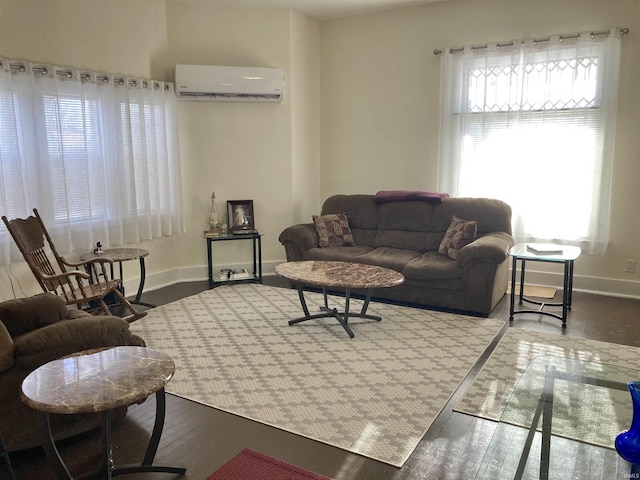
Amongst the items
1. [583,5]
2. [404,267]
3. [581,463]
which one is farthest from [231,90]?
[581,463]

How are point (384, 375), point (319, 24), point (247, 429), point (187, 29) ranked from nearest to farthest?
point (247, 429) → point (384, 375) → point (187, 29) → point (319, 24)

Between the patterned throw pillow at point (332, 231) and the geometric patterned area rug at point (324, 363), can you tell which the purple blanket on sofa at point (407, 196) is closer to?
the patterned throw pillow at point (332, 231)

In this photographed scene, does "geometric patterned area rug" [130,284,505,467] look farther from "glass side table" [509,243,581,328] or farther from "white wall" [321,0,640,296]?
"white wall" [321,0,640,296]

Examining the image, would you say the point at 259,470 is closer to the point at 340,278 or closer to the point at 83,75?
the point at 340,278

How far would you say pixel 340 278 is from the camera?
12.3 feet

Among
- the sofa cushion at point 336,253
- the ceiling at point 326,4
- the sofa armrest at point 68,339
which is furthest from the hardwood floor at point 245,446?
the ceiling at point 326,4

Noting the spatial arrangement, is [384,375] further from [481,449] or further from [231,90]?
[231,90]

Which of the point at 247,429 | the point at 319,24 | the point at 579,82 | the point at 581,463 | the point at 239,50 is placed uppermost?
the point at 319,24

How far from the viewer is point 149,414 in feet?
8.94

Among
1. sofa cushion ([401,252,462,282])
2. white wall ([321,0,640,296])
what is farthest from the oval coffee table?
white wall ([321,0,640,296])

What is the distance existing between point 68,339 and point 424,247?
3.51 metres

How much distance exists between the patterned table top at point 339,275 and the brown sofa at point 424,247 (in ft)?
2.04

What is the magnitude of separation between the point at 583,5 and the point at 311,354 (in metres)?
4.07

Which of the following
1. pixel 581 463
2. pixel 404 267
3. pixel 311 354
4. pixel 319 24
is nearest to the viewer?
pixel 581 463
